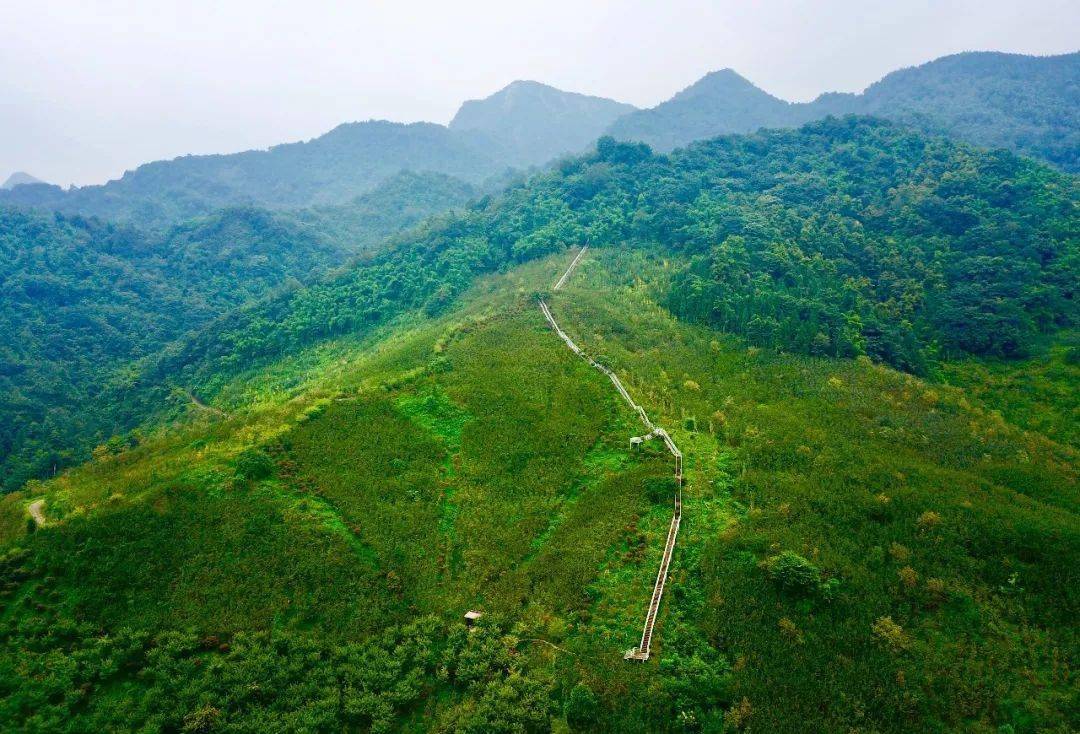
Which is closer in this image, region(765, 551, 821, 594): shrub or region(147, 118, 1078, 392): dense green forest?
region(765, 551, 821, 594): shrub

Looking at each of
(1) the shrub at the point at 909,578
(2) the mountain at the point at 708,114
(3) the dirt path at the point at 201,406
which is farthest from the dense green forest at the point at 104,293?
(2) the mountain at the point at 708,114

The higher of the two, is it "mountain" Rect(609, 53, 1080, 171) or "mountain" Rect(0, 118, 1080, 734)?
"mountain" Rect(609, 53, 1080, 171)

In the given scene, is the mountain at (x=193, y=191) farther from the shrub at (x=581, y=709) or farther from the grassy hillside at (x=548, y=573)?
the shrub at (x=581, y=709)

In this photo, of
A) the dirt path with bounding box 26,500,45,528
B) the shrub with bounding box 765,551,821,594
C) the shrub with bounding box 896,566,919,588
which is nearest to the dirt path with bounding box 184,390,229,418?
the dirt path with bounding box 26,500,45,528

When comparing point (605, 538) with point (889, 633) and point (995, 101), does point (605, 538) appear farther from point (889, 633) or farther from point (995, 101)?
point (995, 101)

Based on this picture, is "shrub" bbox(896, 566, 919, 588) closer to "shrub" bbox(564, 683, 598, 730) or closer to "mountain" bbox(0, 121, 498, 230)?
"shrub" bbox(564, 683, 598, 730)

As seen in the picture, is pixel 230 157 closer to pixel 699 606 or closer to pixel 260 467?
pixel 260 467

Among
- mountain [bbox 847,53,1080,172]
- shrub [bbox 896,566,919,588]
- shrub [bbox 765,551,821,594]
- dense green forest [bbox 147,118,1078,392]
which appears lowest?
shrub [bbox 896,566,919,588]
